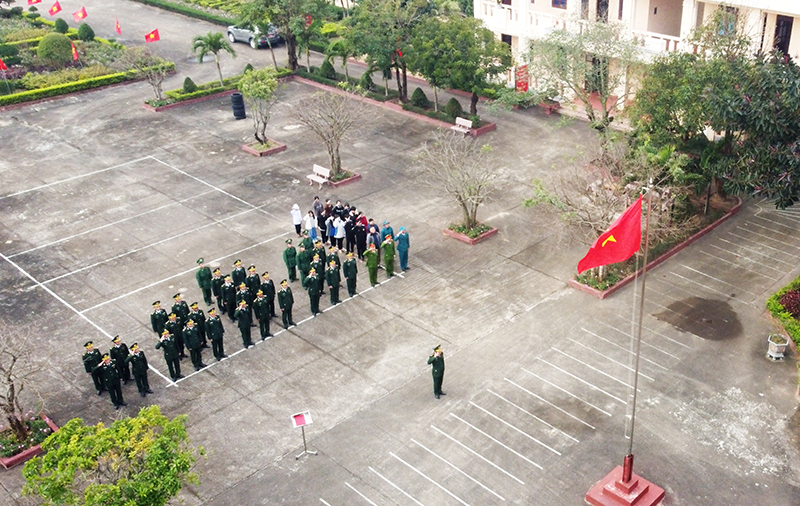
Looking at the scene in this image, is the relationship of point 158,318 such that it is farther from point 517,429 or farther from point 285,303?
point 517,429

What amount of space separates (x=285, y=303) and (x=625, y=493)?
889 centimetres

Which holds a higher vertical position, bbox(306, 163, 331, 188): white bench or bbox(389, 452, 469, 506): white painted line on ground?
bbox(306, 163, 331, 188): white bench

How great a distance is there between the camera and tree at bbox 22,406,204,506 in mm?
12648

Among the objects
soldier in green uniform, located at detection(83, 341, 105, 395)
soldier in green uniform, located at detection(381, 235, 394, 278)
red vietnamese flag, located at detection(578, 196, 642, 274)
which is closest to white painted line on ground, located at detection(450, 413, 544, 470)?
red vietnamese flag, located at detection(578, 196, 642, 274)

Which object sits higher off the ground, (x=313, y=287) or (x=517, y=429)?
(x=313, y=287)

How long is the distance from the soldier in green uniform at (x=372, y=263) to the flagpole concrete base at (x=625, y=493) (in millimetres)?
8554

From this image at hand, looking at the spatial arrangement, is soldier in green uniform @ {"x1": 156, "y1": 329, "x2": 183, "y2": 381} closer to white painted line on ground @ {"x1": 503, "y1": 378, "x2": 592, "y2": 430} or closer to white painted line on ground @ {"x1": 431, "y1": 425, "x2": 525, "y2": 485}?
white painted line on ground @ {"x1": 431, "y1": 425, "x2": 525, "y2": 485}

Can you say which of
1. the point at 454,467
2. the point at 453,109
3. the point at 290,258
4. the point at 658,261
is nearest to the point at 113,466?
the point at 454,467

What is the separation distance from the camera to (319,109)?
2809cm

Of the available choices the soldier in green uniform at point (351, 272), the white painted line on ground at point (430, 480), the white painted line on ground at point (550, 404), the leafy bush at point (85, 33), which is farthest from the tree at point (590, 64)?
the leafy bush at point (85, 33)

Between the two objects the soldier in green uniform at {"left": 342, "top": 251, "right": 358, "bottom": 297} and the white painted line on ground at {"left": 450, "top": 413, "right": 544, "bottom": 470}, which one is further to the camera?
the soldier in green uniform at {"left": 342, "top": 251, "right": 358, "bottom": 297}

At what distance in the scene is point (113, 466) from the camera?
12.9 m

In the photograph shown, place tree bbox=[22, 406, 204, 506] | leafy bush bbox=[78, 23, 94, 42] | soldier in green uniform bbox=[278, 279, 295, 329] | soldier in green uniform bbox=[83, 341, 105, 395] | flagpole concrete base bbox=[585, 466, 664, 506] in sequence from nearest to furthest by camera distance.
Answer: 1. tree bbox=[22, 406, 204, 506]
2. flagpole concrete base bbox=[585, 466, 664, 506]
3. soldier in green uniform bbox=[83, 341, 105, 395]
4. soldier in green uniform bbox=[278, 279, 295, 329]
5. leafy bush bbox=[78, 23, 94, 42]

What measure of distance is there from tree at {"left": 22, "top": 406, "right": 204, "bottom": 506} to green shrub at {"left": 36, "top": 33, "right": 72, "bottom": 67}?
1219 inches
